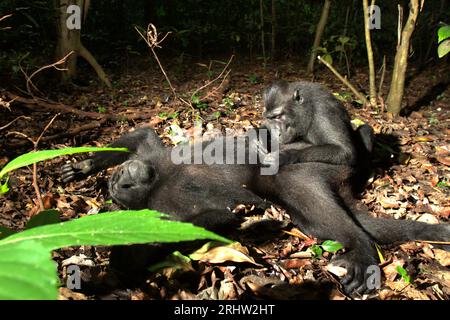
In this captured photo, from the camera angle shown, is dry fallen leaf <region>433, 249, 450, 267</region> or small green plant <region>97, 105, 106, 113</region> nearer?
dry fallen leaf <region>433, 249, 450, 267</region>

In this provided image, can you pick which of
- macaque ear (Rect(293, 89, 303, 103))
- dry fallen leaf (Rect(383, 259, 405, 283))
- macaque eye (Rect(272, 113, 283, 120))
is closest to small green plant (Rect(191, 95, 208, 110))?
macaque eye (Rect(272, 113, 283, 120))

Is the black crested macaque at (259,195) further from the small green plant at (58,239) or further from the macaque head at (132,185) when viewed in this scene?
the small green plant at (58,239)

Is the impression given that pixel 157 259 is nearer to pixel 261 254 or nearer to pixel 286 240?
pixel 261 254

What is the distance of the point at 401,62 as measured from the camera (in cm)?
650

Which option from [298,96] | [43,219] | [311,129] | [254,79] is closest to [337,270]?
[311,129]

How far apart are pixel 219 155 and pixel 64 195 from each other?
6.14 ft

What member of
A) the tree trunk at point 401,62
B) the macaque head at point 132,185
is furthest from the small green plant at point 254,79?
the macaque head at point 132,185

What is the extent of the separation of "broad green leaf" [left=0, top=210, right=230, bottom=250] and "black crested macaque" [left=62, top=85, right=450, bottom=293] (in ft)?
8.97

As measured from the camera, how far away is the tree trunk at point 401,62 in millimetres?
6078

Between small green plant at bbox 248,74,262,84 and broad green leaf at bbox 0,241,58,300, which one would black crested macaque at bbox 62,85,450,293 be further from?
small green plant at bbox 248,74,262,84

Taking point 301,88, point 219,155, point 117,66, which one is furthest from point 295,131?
point 117,66

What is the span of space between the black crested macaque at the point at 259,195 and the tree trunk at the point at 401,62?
2.80 metres

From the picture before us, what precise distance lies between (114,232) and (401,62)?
6.72 meters

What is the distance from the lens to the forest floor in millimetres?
3068
